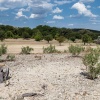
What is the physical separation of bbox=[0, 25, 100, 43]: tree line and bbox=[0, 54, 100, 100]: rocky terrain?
67.0 metres

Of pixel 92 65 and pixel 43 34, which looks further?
pixel 43 34

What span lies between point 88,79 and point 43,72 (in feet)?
9.02

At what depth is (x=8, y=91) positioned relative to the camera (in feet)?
38.8

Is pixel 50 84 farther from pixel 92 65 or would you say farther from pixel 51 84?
→ pixel 92 65

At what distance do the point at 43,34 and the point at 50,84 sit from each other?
111 metres

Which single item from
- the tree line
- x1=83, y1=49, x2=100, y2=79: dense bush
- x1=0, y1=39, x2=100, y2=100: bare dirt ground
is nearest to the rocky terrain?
x1=0, y1=39, x2=100, y2=100: bare dirt ground

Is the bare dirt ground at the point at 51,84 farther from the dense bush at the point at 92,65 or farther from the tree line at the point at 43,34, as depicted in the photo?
the tree line at the point at 43,34

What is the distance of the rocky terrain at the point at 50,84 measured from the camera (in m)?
11.1

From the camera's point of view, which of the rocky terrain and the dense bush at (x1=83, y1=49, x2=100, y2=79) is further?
the dense bush at (x1=83, y1=49, x2=100, y2=79)

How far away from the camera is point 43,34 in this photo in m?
123

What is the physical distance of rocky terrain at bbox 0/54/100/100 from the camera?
11055 mm

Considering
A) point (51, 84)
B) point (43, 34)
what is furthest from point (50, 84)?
point (43, 34)

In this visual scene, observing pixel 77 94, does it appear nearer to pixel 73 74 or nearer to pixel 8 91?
pixel 8 91

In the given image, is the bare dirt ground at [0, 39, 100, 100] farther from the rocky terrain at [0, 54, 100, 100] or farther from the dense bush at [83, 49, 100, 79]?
the dense bush at [83, 49, 100, 79]
